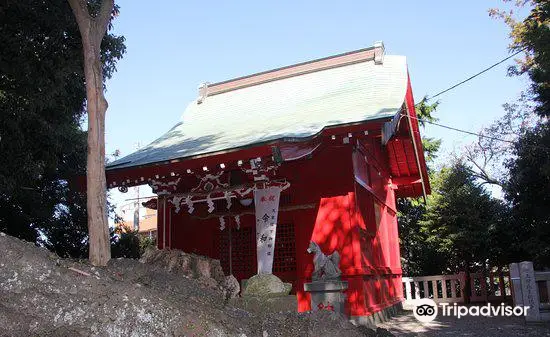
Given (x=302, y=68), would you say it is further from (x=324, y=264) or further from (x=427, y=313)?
(x=427, y=313)

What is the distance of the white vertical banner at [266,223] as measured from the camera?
27.6 feet

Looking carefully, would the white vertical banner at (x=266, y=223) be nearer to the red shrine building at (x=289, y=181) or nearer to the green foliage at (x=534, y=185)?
the red shrine building at (x=289, y=181)

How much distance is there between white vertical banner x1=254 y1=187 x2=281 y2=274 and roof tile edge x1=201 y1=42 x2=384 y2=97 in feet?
19.4

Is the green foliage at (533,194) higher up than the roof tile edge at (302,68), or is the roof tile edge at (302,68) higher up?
the roof tile edge at (302,68)

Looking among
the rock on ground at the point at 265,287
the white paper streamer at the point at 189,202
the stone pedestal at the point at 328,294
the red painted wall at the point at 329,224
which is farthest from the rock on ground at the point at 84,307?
the white paper streamer at the point at 189,202

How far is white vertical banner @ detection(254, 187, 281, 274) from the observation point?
8414 mm

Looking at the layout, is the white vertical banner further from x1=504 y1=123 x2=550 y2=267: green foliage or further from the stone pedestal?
x1=504 y1=123 x2=550 y2=267: green foliage

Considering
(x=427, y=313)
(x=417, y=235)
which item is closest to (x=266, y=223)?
(x=427, y=313)

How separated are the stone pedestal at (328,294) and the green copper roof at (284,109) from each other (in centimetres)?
245

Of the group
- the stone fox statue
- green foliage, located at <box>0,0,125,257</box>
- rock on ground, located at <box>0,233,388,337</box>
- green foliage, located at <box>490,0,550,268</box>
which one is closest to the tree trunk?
rock on ground, located at <box>0,233,388,337</box>

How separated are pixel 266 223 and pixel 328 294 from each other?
1.78m

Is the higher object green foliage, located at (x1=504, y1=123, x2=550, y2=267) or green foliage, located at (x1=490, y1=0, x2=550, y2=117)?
green foliage, located at (x1=490, y1=0, x2=550, y2=117)

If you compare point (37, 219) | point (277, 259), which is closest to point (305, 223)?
point (277, 259)

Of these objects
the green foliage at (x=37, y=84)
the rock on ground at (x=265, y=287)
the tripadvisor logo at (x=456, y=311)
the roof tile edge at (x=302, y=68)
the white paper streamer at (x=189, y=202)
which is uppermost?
the roof tile edge at (x=302, y=68)
